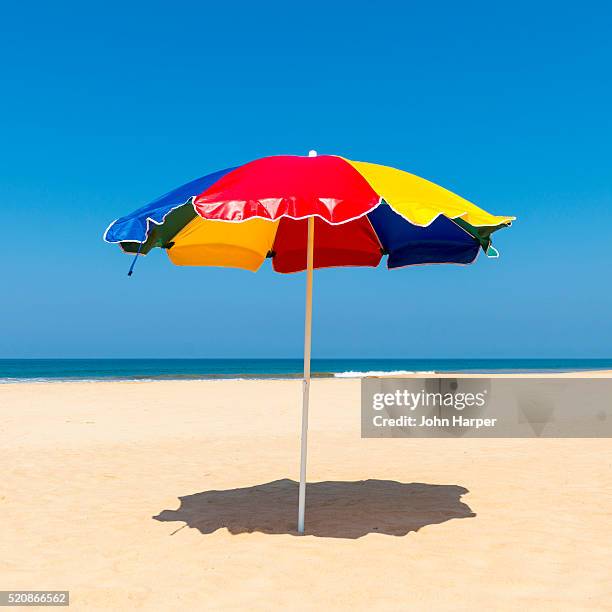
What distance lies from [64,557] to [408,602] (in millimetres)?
2320

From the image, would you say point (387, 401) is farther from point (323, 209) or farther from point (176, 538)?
point (323, 209)

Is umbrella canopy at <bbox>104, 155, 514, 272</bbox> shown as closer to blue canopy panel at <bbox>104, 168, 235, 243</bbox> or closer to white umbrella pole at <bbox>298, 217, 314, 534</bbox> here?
blue canopy panel at <bbox>104, 168, 235, 243</bbox>

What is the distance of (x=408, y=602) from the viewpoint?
11.3ft

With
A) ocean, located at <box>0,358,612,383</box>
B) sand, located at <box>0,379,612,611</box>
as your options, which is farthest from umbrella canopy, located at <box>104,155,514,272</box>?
ocean, located at <box>0,358,612,383</box>

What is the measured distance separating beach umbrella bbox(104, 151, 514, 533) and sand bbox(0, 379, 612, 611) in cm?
82

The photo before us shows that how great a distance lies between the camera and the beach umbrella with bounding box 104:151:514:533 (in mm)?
3928

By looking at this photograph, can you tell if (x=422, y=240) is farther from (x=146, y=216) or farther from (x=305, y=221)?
(x=146, y=216)

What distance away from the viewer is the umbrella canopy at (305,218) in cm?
392

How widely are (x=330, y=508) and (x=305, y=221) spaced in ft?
8.56

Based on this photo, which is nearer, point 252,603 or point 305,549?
point 252,603

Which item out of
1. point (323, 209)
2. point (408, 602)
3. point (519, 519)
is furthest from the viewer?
point (519, 519)

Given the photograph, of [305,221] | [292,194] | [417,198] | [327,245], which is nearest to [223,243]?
[305,221]

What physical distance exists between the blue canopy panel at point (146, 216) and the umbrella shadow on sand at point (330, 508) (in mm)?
2295

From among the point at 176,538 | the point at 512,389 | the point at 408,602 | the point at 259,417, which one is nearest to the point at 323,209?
the point at 408,602
